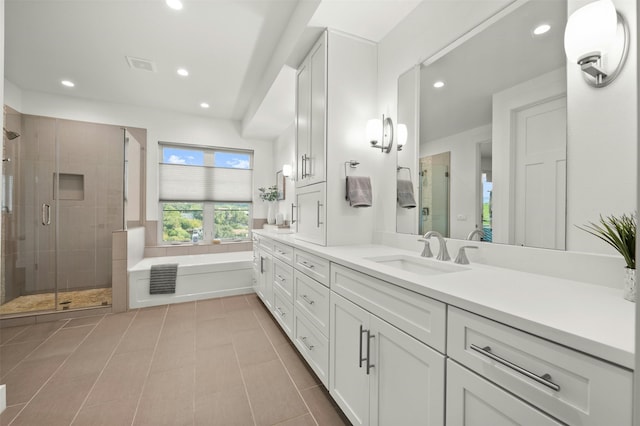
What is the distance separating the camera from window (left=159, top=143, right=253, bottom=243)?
438cm

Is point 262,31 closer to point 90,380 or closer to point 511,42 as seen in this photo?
point 511,42

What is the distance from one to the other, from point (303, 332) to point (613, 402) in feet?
5.49

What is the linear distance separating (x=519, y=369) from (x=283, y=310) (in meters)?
1.98

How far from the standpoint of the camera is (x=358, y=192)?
6.61ft

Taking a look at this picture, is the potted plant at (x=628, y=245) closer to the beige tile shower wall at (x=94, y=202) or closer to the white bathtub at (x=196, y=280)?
the white bathtub at (x=196, y=280)

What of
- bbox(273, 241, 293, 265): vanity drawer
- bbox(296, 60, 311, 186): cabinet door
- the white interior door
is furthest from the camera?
bbox(296, 60, 311, 186): cabinet door

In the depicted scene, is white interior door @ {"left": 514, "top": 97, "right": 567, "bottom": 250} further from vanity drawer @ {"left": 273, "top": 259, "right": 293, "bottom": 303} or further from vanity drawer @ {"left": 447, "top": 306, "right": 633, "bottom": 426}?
vanity drawer @ {"left": 273, "top": 259, "right": 293, "bottom": 303}

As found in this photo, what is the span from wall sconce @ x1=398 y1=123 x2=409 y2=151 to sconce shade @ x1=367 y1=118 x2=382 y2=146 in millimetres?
162

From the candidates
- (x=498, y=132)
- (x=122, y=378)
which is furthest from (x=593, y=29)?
(x=122, y=378)

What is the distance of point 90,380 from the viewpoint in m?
1.82

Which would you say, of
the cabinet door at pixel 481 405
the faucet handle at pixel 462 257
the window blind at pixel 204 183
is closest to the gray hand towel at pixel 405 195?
the faucet handle at pixel 462 257

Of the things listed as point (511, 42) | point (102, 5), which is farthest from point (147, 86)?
point (511, 42)

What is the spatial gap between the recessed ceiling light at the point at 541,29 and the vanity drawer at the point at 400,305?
4.20 ft

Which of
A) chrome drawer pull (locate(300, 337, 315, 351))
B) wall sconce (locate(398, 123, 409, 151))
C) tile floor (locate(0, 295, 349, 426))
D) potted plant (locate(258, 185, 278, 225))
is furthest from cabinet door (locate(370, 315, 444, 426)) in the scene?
potted plant (locate(258, 185, 278, 225))
